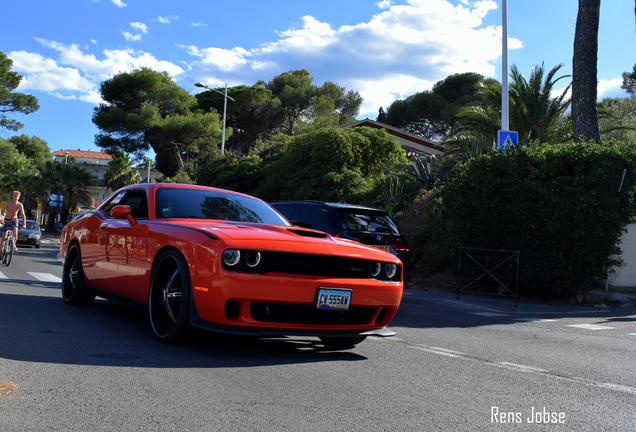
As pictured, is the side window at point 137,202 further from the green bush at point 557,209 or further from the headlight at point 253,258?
the green bush at point 557,209

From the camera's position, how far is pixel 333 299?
520cm

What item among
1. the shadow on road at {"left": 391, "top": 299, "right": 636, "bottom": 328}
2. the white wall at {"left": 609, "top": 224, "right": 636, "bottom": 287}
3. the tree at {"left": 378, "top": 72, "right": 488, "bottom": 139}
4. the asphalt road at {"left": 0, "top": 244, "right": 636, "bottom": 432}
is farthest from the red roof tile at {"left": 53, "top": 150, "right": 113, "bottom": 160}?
the asphalt road at {"left": 0, "top": 244, "right": 636, "bottom": 432}

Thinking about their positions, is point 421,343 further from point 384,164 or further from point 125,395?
point 384,164

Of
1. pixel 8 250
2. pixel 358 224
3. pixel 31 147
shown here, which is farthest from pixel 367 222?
pixel 31 147

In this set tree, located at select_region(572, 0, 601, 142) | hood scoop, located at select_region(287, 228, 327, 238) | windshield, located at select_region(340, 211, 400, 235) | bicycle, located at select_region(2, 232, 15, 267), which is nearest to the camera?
hood scoop, located at select_region(287, 228, 327, 238)

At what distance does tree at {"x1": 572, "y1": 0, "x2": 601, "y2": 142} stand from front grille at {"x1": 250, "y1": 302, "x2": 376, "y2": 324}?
1231 centimetres

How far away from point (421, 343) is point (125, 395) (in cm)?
365

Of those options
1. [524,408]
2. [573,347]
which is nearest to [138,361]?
[524,408]

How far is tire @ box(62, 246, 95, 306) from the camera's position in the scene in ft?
25.4

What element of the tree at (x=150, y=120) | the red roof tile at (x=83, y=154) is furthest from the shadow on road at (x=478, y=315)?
the red roof tile at (x=83, y=154)

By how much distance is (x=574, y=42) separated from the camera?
16328 mm

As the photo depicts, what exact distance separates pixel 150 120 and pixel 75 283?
40.7m

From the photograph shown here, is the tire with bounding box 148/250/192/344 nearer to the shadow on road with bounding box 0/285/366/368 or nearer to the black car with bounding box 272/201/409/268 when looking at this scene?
the shadow on road with bounding box 0/285/366/368

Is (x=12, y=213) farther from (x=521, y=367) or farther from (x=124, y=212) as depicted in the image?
(x=521, y=367)
